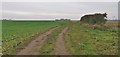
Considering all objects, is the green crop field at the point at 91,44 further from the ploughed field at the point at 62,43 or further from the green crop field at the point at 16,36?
the green crop field at the point at 16,36

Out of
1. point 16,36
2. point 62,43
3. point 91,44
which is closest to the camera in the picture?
point 62,43

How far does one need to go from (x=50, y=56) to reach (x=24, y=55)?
161cm

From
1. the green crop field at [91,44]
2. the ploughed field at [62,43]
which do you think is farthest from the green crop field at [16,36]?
the green crop field at [91,44]

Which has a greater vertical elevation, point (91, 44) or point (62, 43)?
point (62, 43)

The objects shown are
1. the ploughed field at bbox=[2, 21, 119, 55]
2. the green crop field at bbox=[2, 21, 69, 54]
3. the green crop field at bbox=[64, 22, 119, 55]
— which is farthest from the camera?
the green crop field at bbox=[2, 21, 69, 54]

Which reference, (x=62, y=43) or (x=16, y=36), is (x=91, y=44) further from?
(x=16, y=36)

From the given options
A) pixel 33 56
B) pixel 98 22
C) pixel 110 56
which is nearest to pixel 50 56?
pixel 33 56

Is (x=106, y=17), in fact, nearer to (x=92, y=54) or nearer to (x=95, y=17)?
(x=95, y=17)

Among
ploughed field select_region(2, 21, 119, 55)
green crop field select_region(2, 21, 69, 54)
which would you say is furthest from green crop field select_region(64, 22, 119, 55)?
green crop field select_region(2, 21, 69, 54)

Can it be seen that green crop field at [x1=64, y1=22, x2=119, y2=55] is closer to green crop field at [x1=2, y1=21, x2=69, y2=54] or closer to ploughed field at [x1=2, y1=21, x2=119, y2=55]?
ploughed field at [x1=2, y1=21, x2=119, y2=55]

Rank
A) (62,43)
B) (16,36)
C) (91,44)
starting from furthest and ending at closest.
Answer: (16,36) → (91,44) → (62,43)

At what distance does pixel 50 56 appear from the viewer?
15703 mm

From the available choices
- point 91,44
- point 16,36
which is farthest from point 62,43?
point 16,36

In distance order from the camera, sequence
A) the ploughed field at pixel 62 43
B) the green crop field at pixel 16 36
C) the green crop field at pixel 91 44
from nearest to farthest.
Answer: the ploughed field at pixel 62 43
the green crop field at pixel 91 44
the green crop field at pixel 16 36
